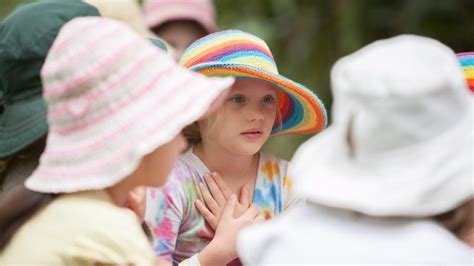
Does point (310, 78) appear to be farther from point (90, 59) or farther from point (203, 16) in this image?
point (90, 59)

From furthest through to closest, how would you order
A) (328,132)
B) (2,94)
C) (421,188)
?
(2,94) < (328,132) < (421,188)

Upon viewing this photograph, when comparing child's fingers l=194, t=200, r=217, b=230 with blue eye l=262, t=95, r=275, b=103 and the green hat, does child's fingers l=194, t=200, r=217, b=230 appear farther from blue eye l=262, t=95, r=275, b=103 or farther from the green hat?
the green hat

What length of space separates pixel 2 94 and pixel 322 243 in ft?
2.88

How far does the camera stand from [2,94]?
6.69 feet

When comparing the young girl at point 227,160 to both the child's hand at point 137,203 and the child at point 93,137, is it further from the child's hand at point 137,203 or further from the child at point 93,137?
the child at point 93,137

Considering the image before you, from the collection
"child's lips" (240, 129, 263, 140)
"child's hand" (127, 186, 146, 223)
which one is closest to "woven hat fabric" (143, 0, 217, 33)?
"child's lips" (240, 129, 263, 140)

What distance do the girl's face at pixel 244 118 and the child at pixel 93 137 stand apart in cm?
65

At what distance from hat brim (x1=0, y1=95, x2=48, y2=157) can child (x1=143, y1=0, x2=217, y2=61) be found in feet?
8.18

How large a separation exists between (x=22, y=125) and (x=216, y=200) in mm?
730

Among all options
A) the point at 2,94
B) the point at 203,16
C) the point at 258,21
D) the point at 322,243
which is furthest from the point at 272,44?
the point at 322,243

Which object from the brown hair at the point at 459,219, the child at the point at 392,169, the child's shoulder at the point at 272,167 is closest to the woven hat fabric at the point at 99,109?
the child at the point at 392,169

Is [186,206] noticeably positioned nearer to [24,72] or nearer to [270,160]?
[270,160]

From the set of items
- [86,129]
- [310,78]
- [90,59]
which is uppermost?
[90,59]

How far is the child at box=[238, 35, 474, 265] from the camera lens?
5.10 ft
